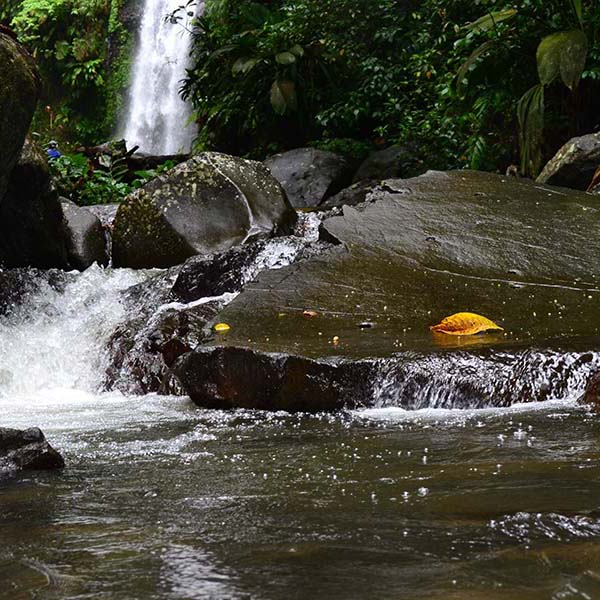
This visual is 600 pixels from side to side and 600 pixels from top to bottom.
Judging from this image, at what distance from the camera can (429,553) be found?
1.93 meters

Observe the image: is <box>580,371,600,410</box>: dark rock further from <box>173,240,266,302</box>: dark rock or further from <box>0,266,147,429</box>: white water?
<box>173,240,266,302</box>: dark rock

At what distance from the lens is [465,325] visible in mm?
5145

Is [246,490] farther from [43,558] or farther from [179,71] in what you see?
[179,71]

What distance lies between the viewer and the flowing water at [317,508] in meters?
1.79

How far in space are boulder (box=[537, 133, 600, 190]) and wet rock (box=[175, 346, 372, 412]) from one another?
5.36 metres

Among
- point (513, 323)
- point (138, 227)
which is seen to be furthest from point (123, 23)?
point (513, 323)

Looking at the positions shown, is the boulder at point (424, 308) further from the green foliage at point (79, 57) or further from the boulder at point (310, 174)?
the green foliage at point (79, 57)

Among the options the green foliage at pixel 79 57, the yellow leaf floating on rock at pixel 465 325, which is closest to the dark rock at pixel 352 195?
the yellow leaf floating on rock at pixel 465 325

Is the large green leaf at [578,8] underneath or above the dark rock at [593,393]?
above

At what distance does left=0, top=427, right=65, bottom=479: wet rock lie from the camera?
3104 mm

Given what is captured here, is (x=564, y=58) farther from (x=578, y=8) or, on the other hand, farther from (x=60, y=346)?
(x=60, y=346)

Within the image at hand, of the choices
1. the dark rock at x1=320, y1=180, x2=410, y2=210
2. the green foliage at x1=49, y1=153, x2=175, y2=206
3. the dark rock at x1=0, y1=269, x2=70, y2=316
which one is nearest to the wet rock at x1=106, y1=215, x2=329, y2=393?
the dark rock at x1=0, y1=269, x2=70, y2=316

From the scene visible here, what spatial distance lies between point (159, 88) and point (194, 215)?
11.5 meters

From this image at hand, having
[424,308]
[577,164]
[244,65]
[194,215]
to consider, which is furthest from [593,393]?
[244,65]
